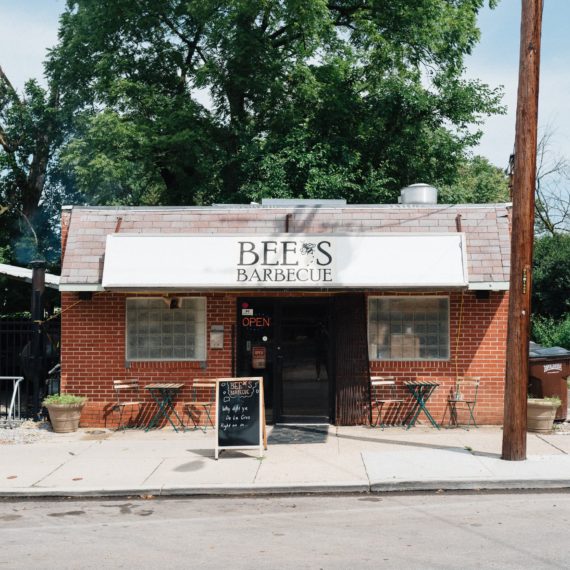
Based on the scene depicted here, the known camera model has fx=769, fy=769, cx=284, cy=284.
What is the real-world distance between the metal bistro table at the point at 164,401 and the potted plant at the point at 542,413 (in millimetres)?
5859

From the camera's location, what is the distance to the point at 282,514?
27.3 feet

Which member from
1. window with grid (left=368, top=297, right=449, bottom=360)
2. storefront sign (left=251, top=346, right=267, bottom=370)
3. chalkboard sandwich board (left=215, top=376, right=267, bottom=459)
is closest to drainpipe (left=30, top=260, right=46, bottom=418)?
storefront sign (left=251, top=346, right=267, bottom=370)

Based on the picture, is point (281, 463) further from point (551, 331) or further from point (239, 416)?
point (551, 331)

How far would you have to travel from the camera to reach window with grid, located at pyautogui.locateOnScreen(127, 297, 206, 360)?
13.5m

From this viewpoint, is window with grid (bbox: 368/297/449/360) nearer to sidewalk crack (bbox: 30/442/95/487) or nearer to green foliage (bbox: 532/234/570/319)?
sidewalk crack (bbox: 30/442/95/487)

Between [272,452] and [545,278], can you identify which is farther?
[545,278]

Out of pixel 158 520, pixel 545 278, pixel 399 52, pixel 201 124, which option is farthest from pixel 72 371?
pixel 545 278

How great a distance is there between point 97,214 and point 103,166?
28.8 ft

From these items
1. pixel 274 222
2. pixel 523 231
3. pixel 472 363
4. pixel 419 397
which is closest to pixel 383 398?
pixel 419 397

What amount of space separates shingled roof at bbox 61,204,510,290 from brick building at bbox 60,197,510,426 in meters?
0.02

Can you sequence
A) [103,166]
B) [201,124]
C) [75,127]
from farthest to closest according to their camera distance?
[75,127] → [201,124] → [103,166]

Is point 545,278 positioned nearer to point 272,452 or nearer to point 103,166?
point 103,166

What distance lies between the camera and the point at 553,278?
26.5 metres

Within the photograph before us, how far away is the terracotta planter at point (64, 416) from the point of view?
12.9 meters
